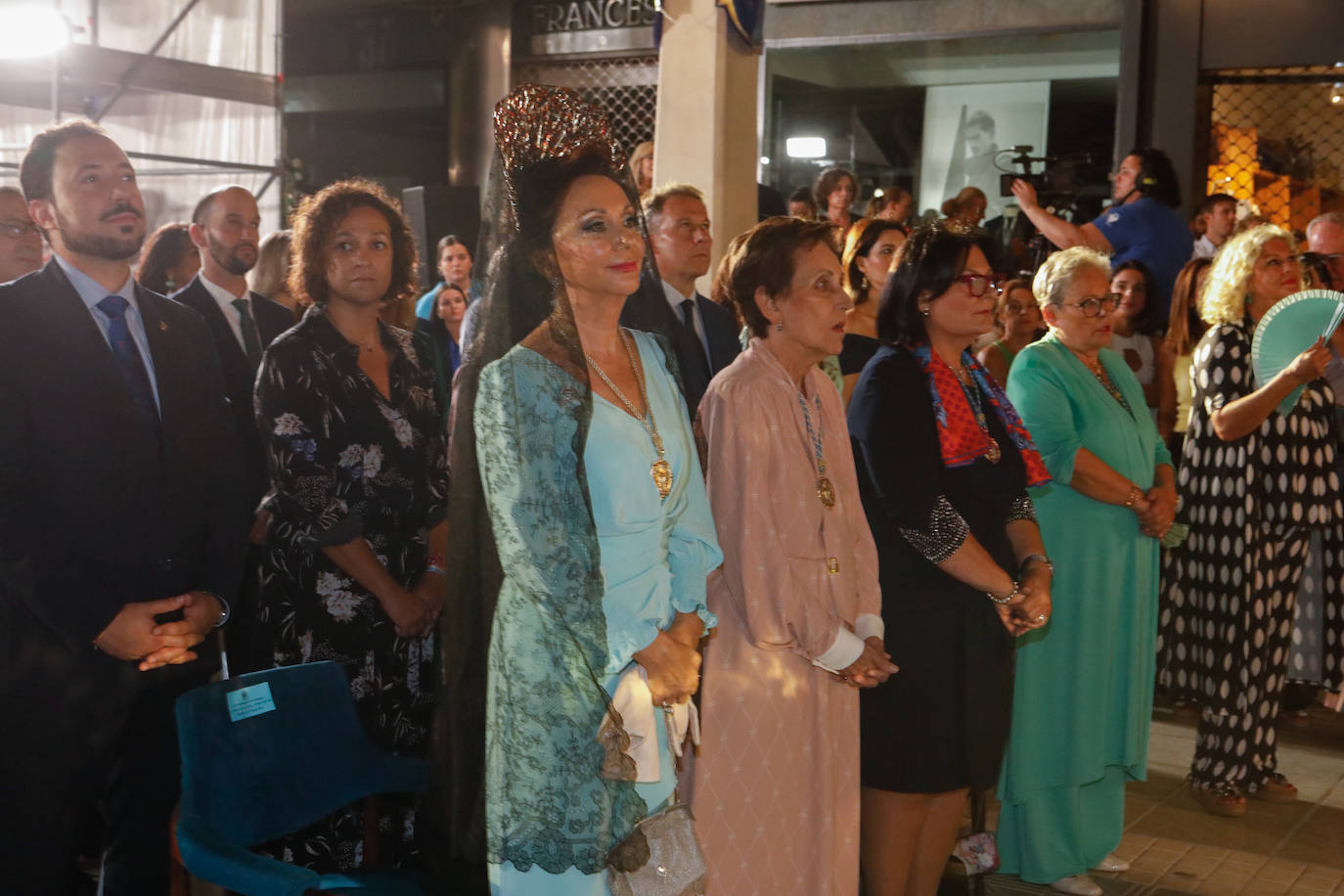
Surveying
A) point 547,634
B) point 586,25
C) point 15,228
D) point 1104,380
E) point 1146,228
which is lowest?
point 547,634

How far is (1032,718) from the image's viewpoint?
13.6ft

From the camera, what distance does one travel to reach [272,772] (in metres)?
2.76

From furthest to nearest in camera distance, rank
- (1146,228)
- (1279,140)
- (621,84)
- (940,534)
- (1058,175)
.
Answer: (621,84), (1279,140), (1058,175), (1146,228), (940,534)

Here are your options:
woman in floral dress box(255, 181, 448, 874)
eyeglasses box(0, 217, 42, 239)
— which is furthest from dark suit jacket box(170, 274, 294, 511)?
woman in floral dress box(255, 181, 448, 874)

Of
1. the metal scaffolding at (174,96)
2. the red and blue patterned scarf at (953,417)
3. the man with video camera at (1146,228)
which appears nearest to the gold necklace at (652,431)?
the red and blue patterned scarf at (953,417)

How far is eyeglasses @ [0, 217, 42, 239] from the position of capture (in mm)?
4492

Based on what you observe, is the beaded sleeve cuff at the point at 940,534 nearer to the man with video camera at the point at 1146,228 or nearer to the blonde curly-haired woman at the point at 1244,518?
the blonde curly-haired woman at the point at 1244,518

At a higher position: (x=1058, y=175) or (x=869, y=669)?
(x=1058, y=175)

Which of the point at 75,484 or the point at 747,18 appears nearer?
the point at 75,484

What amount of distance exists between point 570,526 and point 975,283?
63.1 inches

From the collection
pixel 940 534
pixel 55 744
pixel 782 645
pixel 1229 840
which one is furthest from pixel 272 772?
pixel 1229 840

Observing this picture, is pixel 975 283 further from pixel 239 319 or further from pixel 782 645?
pixel 239 319

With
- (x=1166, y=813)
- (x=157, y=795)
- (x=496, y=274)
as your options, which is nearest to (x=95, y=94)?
(x=157, y=795)

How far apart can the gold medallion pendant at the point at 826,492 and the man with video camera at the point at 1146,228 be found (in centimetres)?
416
